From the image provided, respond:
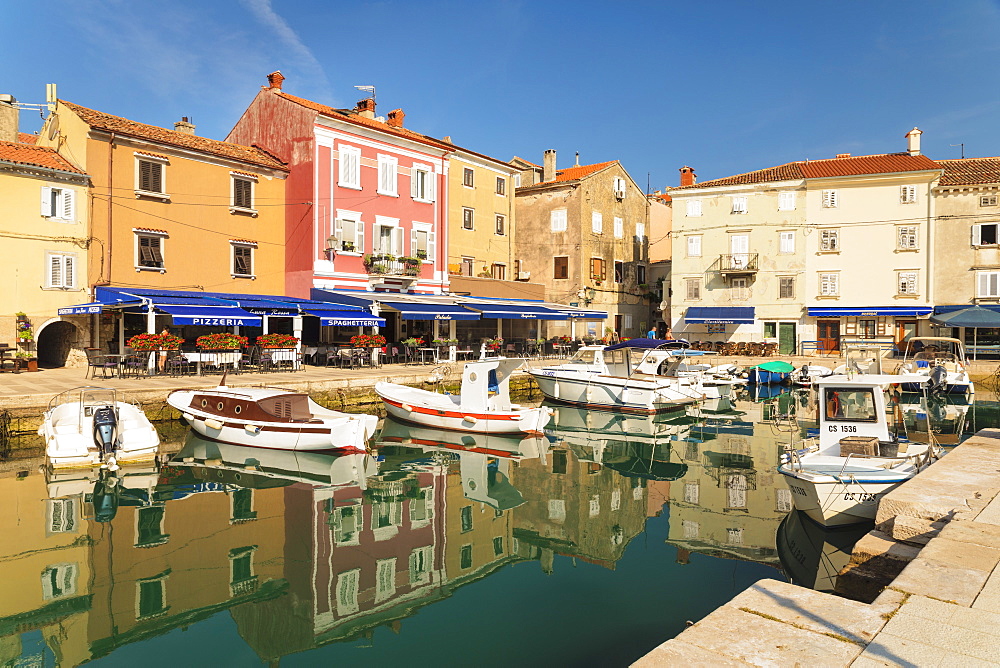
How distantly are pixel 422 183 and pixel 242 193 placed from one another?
27.8 ft

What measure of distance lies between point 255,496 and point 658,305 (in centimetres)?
3737

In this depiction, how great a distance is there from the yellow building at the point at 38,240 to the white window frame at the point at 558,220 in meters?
25.2

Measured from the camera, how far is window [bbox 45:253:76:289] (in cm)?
2184

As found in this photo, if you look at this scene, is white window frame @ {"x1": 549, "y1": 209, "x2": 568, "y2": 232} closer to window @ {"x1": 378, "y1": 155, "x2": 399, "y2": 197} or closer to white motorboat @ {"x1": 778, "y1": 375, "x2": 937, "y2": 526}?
window @ {"x1": 378, "y1": 155, "x2": 399, "y2": 197}

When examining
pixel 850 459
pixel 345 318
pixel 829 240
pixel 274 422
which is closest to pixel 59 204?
pixel 345 318

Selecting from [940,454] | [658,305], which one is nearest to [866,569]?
[940,454]

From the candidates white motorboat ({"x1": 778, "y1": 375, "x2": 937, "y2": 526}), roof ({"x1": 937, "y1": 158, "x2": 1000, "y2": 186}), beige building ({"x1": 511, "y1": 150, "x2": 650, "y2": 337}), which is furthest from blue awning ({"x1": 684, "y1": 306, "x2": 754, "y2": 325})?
white motorboat ({"x1": 778, "y1": 375, "x2": 937, "y2": 526})

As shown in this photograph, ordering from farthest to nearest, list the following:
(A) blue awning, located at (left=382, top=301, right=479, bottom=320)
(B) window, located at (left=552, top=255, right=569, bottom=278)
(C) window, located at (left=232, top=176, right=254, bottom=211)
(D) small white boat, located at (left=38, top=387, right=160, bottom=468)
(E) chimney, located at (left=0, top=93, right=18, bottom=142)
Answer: (B) window, located at (left=552, top=255, right=569, bottom=278) → (C) window, located at (left=232, top=176, right=254, bottom=211) → (A) blue awning, located at (left=382, top=301, right=479, bottom=320) → (E) chimney, located at (left=0, top=93, right=18, bottom=142) → (D) small white boat, located at (left=38, top=387, right=160, bottom=468)

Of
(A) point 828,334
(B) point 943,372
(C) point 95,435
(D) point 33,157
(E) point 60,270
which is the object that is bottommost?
(C) point 95,435

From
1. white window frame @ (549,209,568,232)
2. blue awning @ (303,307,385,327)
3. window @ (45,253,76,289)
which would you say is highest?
white window frame @ (549,209,568,232)

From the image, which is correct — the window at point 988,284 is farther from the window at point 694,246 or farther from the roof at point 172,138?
the roof at point 172,138

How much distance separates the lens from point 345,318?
2411cm

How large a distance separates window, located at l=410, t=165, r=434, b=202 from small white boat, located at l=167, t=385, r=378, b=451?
54.2ft

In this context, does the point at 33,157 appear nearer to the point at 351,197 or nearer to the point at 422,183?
the point at 351,197
